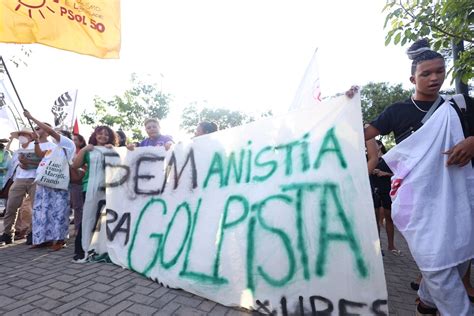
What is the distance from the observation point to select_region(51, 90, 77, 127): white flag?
6.94m

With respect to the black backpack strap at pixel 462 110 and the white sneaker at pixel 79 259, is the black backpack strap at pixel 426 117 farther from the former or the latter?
the white sneaker at pixel 79 259

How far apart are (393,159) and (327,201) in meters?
0.52

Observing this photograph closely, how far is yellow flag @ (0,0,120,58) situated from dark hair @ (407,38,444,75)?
3.52 meters

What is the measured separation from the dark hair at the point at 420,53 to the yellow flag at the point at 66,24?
352 cm

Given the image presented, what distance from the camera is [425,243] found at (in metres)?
1.68

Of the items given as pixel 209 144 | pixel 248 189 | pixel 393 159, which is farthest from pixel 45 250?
pixel 393 159

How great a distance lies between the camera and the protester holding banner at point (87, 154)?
3465 mm

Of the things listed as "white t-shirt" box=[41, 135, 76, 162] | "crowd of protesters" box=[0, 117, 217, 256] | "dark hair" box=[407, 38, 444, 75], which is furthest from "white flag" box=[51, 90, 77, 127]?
"dark hair" box=[407, 38, 444, 75]

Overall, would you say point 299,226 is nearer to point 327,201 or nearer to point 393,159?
point 327,201

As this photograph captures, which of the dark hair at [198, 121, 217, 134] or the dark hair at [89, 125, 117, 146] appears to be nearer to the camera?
the dark hair at [89, 125, 117, 146]

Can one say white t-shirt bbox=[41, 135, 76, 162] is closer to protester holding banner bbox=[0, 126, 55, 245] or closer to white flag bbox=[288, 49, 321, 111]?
protester holding banner bbox=[0, 126, 55, 245]

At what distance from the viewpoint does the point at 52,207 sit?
406cm

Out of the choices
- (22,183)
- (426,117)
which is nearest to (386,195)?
(426,117)

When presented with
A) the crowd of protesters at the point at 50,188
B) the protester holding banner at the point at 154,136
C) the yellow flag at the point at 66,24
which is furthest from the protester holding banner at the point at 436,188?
the yellow flag at the point at 66,24
